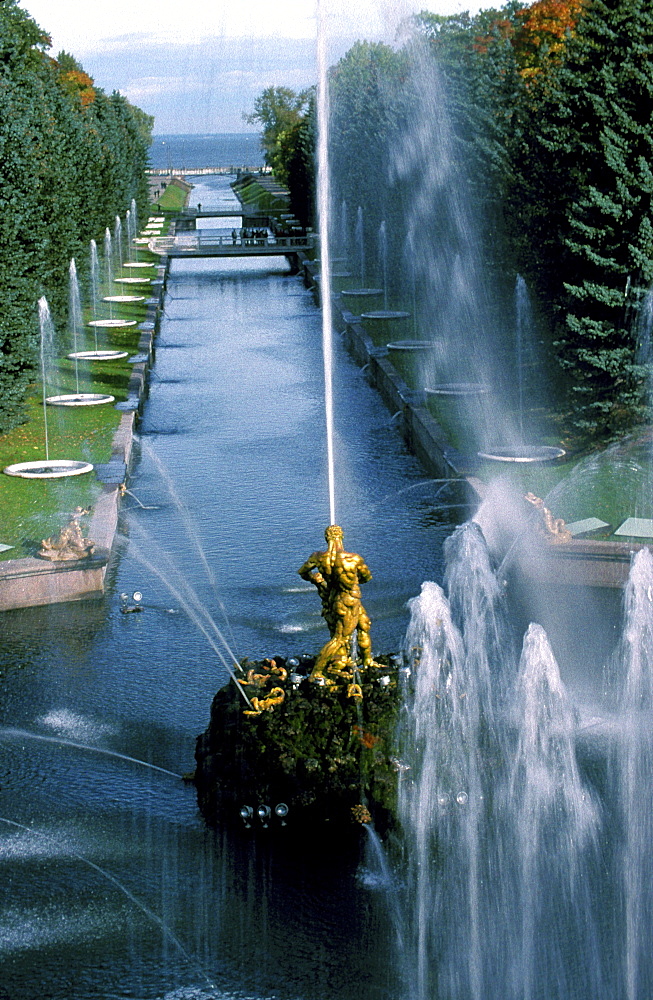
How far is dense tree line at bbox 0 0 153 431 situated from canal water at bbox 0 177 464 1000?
380 centimetres

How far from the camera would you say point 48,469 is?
82.6 feet

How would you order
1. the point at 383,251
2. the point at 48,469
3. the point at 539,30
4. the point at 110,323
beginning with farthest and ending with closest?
the point at 539,30 < the point at 383,251 < the point at 110,323 < the point at 48,469

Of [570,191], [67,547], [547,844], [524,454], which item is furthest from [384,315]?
[547,844]

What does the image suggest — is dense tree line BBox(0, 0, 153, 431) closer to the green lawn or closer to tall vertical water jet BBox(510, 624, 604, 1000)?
the green lawn

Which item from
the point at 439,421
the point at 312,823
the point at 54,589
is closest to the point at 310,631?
the point at 54,589

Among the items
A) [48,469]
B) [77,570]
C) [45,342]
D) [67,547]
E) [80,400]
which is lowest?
[77,570]

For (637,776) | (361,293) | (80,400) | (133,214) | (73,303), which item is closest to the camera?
(637,776)

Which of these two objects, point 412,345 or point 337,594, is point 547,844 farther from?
point 412,345

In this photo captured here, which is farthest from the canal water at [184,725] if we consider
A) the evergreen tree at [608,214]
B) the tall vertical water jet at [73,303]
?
the tall vertical water jet at [73,303]

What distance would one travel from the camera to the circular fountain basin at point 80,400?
31797mm

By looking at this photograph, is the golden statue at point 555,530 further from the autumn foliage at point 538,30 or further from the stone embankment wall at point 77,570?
the autumn foliage at point 538,30

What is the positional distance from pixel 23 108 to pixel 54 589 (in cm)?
1716

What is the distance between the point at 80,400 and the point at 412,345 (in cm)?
1129

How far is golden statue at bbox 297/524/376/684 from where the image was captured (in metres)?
13.0
